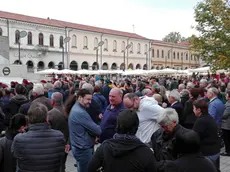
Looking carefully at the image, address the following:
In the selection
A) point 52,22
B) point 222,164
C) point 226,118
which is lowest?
point 222,164

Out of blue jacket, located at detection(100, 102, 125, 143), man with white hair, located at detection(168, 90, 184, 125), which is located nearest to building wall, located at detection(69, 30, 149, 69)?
man with white hair, located at detection(168, 90, 184, 125)

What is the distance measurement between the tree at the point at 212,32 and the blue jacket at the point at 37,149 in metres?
19.9

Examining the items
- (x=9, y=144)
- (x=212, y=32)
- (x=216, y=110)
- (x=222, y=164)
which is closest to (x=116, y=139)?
(x=9, y=144)

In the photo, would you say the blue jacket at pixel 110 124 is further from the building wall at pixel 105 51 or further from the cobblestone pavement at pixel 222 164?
the building wall at pixel 105 51

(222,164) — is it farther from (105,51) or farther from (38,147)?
(105,51)

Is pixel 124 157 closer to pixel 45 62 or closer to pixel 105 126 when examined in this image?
pixel 105 126

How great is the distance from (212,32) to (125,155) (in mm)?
25150

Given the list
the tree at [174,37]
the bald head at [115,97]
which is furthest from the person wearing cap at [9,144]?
the tree at [174,37]

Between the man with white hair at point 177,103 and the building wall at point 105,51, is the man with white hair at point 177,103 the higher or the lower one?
the lower one

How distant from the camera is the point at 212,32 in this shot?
25875 millimetres

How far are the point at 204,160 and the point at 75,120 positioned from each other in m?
2.18

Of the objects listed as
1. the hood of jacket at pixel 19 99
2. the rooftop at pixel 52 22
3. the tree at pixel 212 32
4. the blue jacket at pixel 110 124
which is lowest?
the blue jacket at pixel 110 124

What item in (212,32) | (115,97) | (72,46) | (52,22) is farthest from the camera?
(72,46)

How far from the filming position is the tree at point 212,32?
22.1 metres
